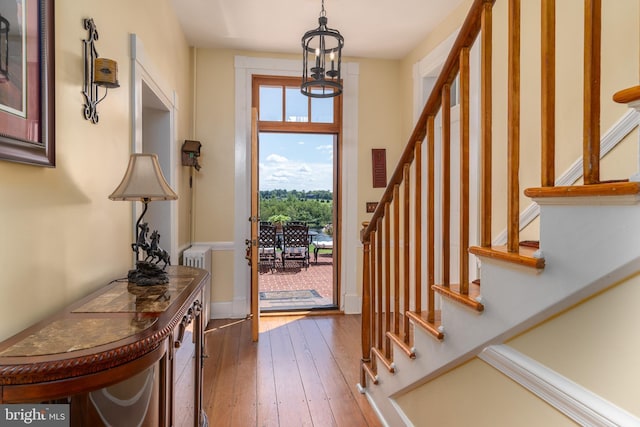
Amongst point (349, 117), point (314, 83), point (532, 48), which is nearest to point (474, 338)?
point (532, 48)

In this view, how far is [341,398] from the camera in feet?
8.00

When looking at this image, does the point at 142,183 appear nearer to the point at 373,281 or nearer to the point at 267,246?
the point at 373,281

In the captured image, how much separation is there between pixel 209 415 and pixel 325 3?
3.22 metres

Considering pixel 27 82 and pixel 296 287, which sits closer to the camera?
pixel 27 82

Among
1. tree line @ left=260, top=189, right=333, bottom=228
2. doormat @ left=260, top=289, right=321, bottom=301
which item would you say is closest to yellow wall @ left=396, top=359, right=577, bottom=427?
doormat @ left=260, top=289, right=321, bottom=301

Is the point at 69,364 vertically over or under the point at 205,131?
under

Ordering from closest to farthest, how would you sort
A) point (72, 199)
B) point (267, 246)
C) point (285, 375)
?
point (72, 199) → point (285, 375) → point (267, 246)

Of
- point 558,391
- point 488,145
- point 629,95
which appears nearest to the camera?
point 629,95

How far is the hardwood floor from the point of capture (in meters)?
2.24

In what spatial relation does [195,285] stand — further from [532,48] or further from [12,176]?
[532,48]

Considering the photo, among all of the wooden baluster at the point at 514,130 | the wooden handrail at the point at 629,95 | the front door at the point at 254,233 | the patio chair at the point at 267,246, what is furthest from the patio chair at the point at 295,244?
the wooden handrail at the point at 629,95

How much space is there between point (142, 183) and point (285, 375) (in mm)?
1829

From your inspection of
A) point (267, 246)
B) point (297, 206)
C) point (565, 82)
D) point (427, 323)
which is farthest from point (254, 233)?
point (297, 206)

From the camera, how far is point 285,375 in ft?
9.04
